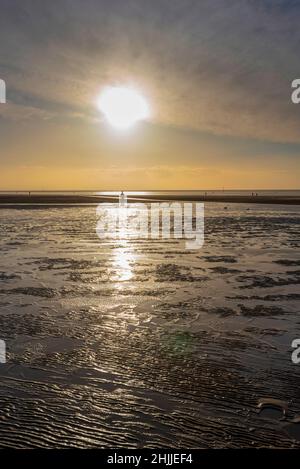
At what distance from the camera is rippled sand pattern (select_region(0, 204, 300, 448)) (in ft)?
17.8

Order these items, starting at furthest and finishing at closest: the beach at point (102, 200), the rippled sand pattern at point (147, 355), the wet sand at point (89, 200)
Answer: the beach at point (102, 200), the wet sand at point (89, 200), the rippled sand pattern at point (147, 355)

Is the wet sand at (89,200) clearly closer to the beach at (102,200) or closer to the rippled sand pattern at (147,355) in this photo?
the beach at (102,200)

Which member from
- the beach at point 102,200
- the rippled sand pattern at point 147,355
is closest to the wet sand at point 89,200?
the beach at point 102,200

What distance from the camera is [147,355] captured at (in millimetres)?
7730

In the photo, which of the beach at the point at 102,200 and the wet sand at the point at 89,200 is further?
the beach at the point at 102,200

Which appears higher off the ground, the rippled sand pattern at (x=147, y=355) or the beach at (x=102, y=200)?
the beach at (x=102, y=200)

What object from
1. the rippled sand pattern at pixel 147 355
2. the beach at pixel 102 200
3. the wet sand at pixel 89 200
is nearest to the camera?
the rippled sand pattern at pixel 147 355

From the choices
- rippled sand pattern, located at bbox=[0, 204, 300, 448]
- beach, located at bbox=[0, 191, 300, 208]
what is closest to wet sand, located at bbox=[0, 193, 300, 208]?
beach, located at bbox=[0, 191, 300, 208]

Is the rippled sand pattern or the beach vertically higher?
the beach

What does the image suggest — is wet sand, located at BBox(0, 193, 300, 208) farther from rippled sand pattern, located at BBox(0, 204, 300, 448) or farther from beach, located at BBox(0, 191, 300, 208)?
rippled sand pattern, located at BBox(0, 204, 300, 448)

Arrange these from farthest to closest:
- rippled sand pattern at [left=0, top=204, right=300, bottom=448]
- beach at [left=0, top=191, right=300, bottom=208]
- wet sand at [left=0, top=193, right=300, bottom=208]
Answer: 1. beach at [left=0, top=191, right=300, bottom=208]
2. wet sand at [left=0, top=193, right=300, bottom=208]
3. rippled sand pattern at [left=0, top=204, right=300, bottom=448]

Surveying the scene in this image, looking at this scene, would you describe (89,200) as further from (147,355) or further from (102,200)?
(147,355)

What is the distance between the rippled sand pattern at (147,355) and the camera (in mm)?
5418

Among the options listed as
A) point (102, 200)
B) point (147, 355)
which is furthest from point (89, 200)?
point (147, 355)
